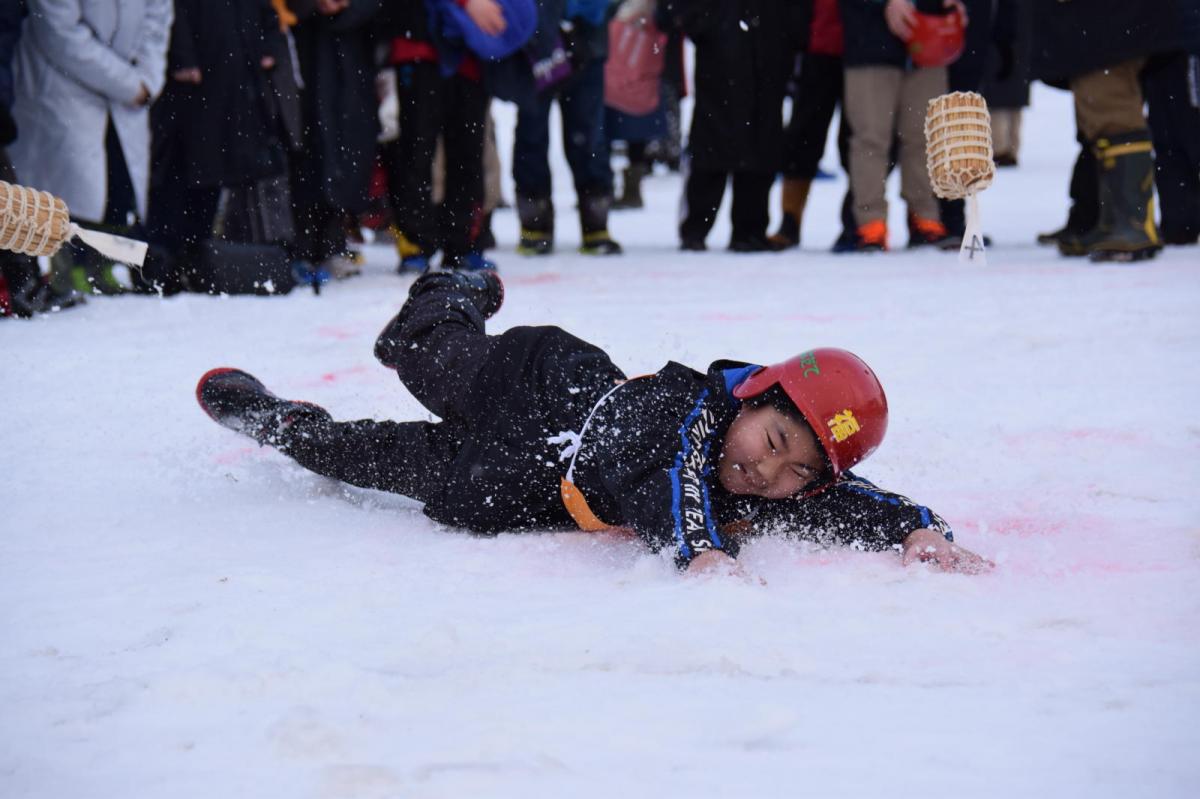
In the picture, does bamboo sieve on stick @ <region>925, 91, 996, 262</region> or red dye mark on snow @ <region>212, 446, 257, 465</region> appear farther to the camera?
red dye mark on snow @ <region>212, 446, 257, 465</region>

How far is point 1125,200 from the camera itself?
236 inches

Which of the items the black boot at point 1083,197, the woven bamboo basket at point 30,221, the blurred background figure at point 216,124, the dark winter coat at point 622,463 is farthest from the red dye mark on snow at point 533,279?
the dark winter coat at point 622,463

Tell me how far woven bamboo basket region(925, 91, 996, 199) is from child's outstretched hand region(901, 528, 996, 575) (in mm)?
1081

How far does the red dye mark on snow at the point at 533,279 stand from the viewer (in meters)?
6.18

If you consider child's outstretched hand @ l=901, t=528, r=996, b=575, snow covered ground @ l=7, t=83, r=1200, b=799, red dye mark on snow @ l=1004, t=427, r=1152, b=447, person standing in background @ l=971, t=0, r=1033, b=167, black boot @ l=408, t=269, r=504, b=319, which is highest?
person standing in background @ l=971, t=0, r=1033, b=167

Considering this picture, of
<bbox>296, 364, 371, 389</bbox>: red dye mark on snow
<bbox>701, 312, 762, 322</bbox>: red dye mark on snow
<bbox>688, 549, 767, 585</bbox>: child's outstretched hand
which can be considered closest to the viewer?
<bbox>688, 549, 767, 585</bbox>: child's outstretched hand

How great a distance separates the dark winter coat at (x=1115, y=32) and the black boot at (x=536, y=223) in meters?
2.72

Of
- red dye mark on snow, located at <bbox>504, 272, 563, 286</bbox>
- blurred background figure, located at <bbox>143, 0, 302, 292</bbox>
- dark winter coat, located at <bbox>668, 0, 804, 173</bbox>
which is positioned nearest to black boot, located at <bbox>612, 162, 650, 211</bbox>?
dark winter coat, located at <bbox>668, 0, 804, 173</bbox>

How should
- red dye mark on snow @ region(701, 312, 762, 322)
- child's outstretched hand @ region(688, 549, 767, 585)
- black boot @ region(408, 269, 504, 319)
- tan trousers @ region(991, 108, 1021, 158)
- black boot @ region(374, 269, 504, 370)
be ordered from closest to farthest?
child's outstretched hand @ region(688, 549, 767, 585)
black boot @ region(374, 269, 504, 370)
black boot @ region(408, 269, 504, 319)
red dye mark on snow @ region(701, 312, 762, 322)
tan trousers @ region(991, 108, 1021, 158)

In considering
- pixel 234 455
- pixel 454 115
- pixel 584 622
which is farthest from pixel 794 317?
pixel 584 622

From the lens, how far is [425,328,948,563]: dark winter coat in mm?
2602

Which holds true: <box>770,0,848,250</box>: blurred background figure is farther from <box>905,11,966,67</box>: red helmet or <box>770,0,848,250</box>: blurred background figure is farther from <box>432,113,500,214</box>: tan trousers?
<box>432,113,500,214</box>: tan trousers

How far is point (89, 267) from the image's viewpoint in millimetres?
5879

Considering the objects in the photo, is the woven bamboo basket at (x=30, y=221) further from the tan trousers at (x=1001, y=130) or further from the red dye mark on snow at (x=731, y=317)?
the tan trousers at (x=1001, y=130)
